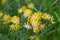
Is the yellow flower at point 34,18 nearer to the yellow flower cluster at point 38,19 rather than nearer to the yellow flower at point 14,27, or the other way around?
the yellow flower cluster at point 38,19

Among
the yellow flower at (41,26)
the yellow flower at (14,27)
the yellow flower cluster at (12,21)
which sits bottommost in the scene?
the yellow flower at (41,26)

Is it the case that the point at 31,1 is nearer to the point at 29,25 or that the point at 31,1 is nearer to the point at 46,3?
the point at 46,3

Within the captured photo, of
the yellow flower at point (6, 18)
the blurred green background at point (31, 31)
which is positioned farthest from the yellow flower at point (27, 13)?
the yellow flower at point (6, 18)

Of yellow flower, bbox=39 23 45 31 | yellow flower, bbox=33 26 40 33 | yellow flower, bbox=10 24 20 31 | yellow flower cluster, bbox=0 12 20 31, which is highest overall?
yellow flower cluster, bbox=0 12 20 31

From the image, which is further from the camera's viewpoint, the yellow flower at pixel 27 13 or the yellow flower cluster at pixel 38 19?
the yellow flower at pixel 27 13

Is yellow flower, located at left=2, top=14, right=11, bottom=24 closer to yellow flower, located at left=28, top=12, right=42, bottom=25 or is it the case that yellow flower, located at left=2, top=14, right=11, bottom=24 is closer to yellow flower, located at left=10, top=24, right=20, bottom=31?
yellow flower, located at left=10, top=24, right=20, bottom=31

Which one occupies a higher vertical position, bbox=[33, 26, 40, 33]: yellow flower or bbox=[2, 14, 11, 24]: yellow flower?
bbox=[2, 14, 11, 24]: yellow flower

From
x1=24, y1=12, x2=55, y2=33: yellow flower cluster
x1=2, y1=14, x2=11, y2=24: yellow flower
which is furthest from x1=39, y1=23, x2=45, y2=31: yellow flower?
x1=2, y1=14, x2=11, y2=24: yellow flower

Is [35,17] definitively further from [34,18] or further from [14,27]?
[14,27]

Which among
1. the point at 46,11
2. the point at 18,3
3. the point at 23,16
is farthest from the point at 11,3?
the point at 46,11
